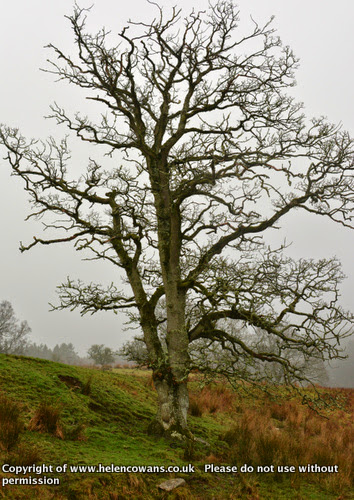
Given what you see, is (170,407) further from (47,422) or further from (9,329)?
(9,329)

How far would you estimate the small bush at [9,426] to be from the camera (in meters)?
4.39

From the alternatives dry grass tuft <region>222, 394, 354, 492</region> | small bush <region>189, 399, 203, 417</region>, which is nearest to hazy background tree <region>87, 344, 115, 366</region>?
small bush <region>189, 399, 203, 417</region>

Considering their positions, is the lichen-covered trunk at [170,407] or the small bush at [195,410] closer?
the lichen-covered trunk at [170,407]

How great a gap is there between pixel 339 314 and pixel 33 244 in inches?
257

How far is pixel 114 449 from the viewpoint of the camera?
551 centimetres

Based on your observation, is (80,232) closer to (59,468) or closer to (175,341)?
(175,341)

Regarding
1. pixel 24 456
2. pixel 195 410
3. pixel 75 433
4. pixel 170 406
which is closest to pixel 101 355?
pixel 195 410

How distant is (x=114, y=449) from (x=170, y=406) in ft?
5.25

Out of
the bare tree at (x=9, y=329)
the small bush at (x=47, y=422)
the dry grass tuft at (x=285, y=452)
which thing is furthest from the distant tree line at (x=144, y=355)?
the small bush at (x=47, y=422)

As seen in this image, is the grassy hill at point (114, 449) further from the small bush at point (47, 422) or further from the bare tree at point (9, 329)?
the bare tree at point (9, 329)

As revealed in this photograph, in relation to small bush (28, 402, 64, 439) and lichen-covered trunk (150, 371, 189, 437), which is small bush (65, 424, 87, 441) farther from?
lichen-covered trunk (150, 371, 189, 437)

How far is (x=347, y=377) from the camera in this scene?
280ft

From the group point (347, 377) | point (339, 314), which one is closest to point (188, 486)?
point (339, 314)

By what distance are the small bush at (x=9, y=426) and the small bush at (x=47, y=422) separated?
0.25 meters
